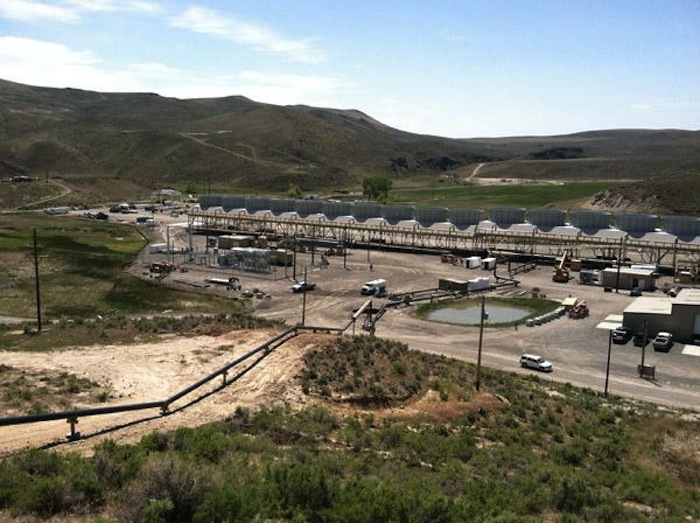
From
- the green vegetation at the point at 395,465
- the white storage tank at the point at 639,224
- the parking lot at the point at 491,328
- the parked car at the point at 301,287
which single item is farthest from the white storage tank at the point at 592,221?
the green vegetation at the point at 395,465

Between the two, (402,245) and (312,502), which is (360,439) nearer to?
(312,502)

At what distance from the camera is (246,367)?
27234 millimetres

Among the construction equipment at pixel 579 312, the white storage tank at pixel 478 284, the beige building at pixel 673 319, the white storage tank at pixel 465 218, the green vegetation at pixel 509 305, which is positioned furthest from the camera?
the white storage tank at pixel 465 218

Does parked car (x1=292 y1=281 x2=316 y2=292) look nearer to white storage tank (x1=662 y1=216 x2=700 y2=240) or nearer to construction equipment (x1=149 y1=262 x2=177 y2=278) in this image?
construction equipment (x1=149 y1=262 x2=177 y2=278)

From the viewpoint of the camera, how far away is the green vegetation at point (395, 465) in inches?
488

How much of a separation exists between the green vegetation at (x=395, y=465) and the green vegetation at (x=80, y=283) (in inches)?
1164

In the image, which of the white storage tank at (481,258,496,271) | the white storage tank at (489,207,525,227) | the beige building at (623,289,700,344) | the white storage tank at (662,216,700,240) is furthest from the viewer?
the white storage tank at (489,207,525,227)

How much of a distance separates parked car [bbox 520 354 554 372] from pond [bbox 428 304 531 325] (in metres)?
12.1

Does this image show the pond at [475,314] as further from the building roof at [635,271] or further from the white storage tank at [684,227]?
the white storage tank at [684,227]

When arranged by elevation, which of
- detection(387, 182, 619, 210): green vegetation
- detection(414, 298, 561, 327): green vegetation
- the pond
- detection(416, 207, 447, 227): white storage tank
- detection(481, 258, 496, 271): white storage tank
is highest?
detection(387, 182, 619, 210): green vegetation

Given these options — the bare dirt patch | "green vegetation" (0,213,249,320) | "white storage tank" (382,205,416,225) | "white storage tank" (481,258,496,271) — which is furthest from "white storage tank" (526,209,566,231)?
the bare dirt patch

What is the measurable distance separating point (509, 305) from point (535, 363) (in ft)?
67.0

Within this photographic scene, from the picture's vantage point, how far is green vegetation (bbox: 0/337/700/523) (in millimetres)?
12398

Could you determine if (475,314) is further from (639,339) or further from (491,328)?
(639,339)
